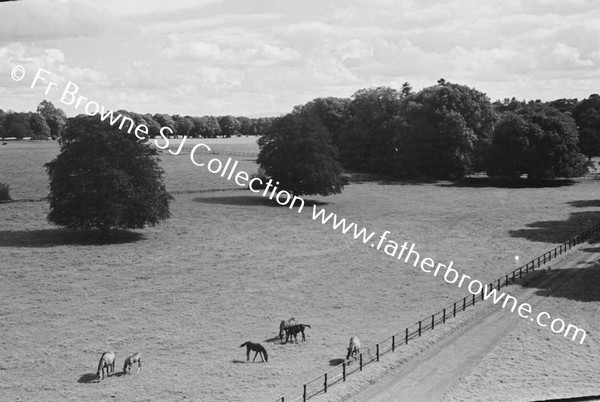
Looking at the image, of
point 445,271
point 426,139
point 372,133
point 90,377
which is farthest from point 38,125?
point 90,377

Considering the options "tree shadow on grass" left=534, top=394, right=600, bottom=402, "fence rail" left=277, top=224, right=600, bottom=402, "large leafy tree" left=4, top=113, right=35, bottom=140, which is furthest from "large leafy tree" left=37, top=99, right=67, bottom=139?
"tree shadow on grass" left=534, top=394, right=600, bottom=402

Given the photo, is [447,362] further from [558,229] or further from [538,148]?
[538,148]

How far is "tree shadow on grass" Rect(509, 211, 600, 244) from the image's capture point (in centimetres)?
5710

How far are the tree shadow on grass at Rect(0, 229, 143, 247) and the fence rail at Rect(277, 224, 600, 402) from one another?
32.4m

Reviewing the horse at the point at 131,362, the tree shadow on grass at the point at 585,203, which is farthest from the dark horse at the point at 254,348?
the tree shadow on grass at the point at 585,203

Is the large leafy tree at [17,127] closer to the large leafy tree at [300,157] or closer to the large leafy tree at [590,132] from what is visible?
the large leafy tree at [300,157]

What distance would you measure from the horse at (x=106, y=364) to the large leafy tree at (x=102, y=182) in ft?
99.8

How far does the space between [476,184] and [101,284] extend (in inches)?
3021

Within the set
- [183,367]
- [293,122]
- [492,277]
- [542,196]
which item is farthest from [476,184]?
[183,367]

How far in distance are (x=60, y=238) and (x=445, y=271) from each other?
34542mm

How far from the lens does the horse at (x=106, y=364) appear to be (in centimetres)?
2581

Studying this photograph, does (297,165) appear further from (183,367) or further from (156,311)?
(183,367)

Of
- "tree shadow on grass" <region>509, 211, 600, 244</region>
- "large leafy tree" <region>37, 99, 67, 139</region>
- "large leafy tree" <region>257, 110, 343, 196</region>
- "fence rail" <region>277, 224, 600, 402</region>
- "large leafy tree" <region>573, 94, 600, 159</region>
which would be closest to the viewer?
"fence rail" <region>277, 224, 600, 402</region>

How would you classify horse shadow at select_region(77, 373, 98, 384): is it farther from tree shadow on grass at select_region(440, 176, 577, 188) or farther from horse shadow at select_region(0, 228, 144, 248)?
tree shadow on grass at select_region(440, 176, 577, 188)
